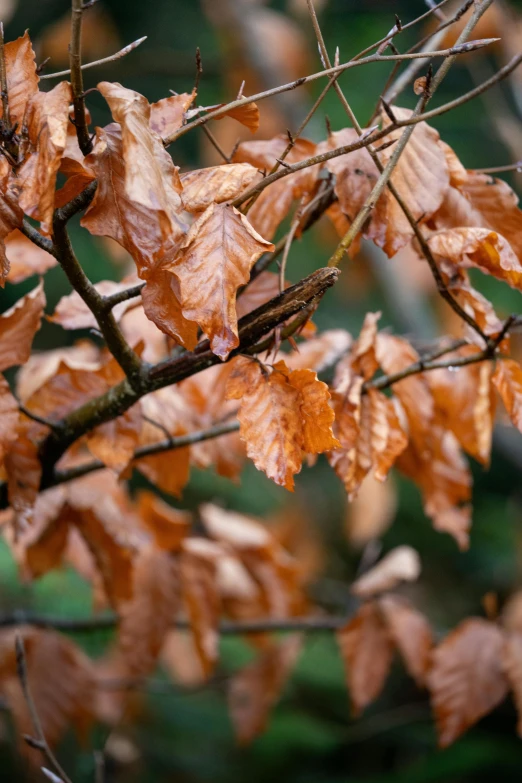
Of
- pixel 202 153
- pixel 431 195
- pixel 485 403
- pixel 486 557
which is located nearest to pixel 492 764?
pixel 486 557

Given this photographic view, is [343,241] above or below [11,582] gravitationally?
above

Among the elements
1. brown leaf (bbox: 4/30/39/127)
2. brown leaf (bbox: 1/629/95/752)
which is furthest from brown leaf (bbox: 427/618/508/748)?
brown leaf (bbox: 4/30/39/127)

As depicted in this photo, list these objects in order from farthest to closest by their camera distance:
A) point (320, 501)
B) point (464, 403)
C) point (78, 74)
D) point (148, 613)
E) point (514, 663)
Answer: point (320, 501) → point (148, 613) → point (514, 663) → point (464, 403) → point (78, 74)

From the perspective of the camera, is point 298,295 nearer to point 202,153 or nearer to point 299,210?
point 299,210

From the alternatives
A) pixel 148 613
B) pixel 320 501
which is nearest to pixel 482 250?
pixel 148 613

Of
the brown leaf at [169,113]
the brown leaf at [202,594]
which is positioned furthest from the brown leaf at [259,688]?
the brown leaf at [169,113]

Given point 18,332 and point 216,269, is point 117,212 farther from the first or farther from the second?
point 18,332

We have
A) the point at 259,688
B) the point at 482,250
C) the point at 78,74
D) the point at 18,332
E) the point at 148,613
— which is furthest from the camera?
the point at 259,688
